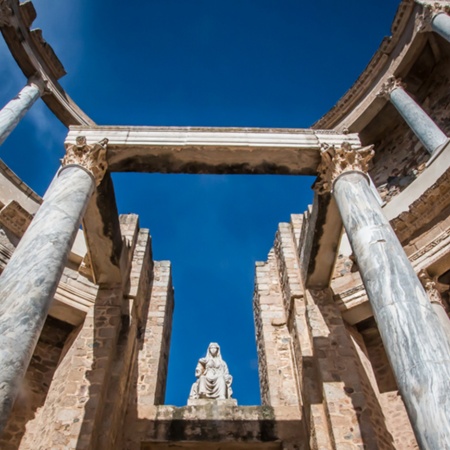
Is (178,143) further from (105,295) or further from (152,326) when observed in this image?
(152,326)

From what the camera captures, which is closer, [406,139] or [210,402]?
[210,402]

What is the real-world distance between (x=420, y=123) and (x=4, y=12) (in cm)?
1210

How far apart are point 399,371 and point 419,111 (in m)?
9.92

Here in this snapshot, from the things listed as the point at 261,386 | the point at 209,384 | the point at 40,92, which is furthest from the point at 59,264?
the point at 40,92

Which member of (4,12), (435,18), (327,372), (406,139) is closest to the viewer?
(327,372)

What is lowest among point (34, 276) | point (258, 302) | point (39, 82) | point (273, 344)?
point (34, 276)

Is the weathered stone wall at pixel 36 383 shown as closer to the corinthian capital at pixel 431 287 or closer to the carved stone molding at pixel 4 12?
the corinthian capital at pixel 431 287

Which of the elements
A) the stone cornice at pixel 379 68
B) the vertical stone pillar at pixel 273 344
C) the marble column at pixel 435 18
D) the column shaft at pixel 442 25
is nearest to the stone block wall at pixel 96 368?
the vertical stone pillar at pixel 273 344

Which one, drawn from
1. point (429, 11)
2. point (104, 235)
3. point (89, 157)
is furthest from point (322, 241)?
point (429, 11)

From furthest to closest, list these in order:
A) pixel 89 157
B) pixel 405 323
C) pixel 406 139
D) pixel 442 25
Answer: pixel 406 139
pixel 442 25
pixel 89 157
pixel 405 323

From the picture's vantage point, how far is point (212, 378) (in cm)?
993

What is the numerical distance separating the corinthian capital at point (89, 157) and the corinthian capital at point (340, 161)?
3.85 m

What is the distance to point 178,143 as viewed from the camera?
7.70m

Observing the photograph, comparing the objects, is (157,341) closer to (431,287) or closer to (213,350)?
(213,350)
